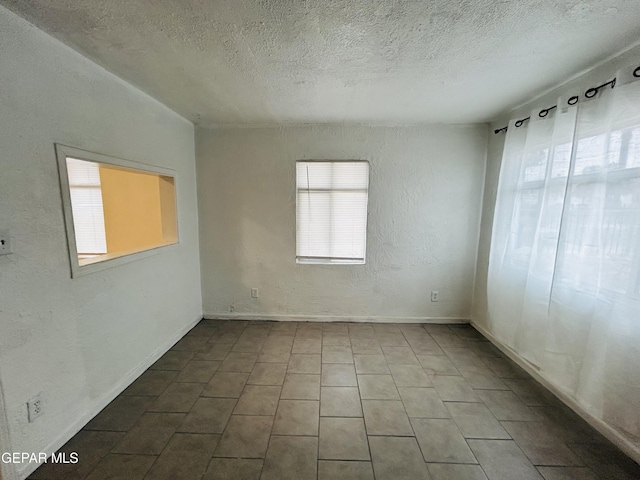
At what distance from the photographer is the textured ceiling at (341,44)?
1.24m

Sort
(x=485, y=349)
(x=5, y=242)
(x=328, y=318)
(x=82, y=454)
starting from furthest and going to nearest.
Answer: (x=328, y=318) < (x=485, y=349) < (x=82, y=454) < (x=5, y=242)

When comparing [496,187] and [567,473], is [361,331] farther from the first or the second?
[496,187]

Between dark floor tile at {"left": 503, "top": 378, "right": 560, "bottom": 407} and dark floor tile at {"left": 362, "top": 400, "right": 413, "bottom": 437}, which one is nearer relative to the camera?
dark floor tile at {"left": 362, "top": 400, "right": 413, "bottom": 437}

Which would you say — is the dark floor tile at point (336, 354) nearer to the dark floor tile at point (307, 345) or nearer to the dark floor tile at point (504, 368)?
the dark floor tile at point (307, 345)

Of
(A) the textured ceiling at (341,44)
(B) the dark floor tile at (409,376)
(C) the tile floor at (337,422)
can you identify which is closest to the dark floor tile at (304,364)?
(C) the tile floor at (337,422)

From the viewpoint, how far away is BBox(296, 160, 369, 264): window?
3180 mm

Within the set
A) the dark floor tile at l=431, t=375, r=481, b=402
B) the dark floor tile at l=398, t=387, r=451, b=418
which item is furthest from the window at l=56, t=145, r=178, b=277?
the dark floor tile at l=431, t=375, r=481, b=402

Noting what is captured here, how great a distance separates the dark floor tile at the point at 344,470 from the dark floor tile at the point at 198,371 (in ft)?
4.05

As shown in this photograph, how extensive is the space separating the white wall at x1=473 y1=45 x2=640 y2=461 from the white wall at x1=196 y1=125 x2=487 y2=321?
4.6 inches

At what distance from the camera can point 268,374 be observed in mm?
2299

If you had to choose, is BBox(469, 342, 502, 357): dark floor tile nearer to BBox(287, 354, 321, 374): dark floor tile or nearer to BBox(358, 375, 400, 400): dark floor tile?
BBox(358, 375, 400, 400): dark floor tile

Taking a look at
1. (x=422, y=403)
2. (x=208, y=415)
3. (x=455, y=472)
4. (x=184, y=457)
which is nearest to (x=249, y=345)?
(x=208, y=415)

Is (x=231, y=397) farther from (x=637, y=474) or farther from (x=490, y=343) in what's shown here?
(x=490, y=343)

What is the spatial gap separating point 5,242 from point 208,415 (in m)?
1.53
